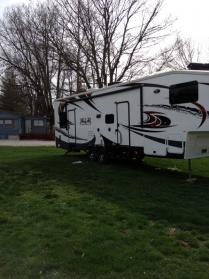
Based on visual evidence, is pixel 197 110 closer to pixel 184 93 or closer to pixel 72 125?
pixel 184 93

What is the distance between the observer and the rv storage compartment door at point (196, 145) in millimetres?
12047

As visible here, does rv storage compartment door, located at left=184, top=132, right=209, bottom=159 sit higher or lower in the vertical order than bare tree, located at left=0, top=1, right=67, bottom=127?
lower

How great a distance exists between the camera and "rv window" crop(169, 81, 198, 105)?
38.7ft

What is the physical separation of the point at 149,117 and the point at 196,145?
1.85m

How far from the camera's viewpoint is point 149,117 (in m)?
13.4

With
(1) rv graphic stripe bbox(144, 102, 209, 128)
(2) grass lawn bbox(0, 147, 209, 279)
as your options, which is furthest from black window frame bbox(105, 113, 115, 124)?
(1) rv graphic stripe bbox(144, 102, 209, 128)

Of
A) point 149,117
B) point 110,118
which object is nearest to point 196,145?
point 149,117

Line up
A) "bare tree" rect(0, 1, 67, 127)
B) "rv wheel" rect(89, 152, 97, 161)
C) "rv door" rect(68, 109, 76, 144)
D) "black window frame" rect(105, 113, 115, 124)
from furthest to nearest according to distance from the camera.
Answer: "bare tree" rect(0, 1, 67, 127)
"rv door" rect(68, 109, 76, 144)
"rv wheel" rect(89, 152, 97, 161)
"black window frame" rect(105, 113, 115, 124)

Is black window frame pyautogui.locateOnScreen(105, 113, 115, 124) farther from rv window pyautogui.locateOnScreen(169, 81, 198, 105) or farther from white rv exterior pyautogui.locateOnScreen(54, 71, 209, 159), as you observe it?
rv window pyautogui.locateOnScreen(169, 81, 198, 105)

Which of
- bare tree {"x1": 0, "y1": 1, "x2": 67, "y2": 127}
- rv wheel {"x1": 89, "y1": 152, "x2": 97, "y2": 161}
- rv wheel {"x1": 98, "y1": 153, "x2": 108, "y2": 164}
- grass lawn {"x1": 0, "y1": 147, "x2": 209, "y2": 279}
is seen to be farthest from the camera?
bare tree {"x1": 0, "y1": 1, "x2": 67, "y2": 127}

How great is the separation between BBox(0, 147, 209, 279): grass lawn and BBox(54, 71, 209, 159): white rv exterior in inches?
42.6

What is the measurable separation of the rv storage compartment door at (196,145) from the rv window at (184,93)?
35.3 inches

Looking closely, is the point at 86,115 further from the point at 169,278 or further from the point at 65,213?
the point at 169,278

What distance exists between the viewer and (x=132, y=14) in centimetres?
3522
